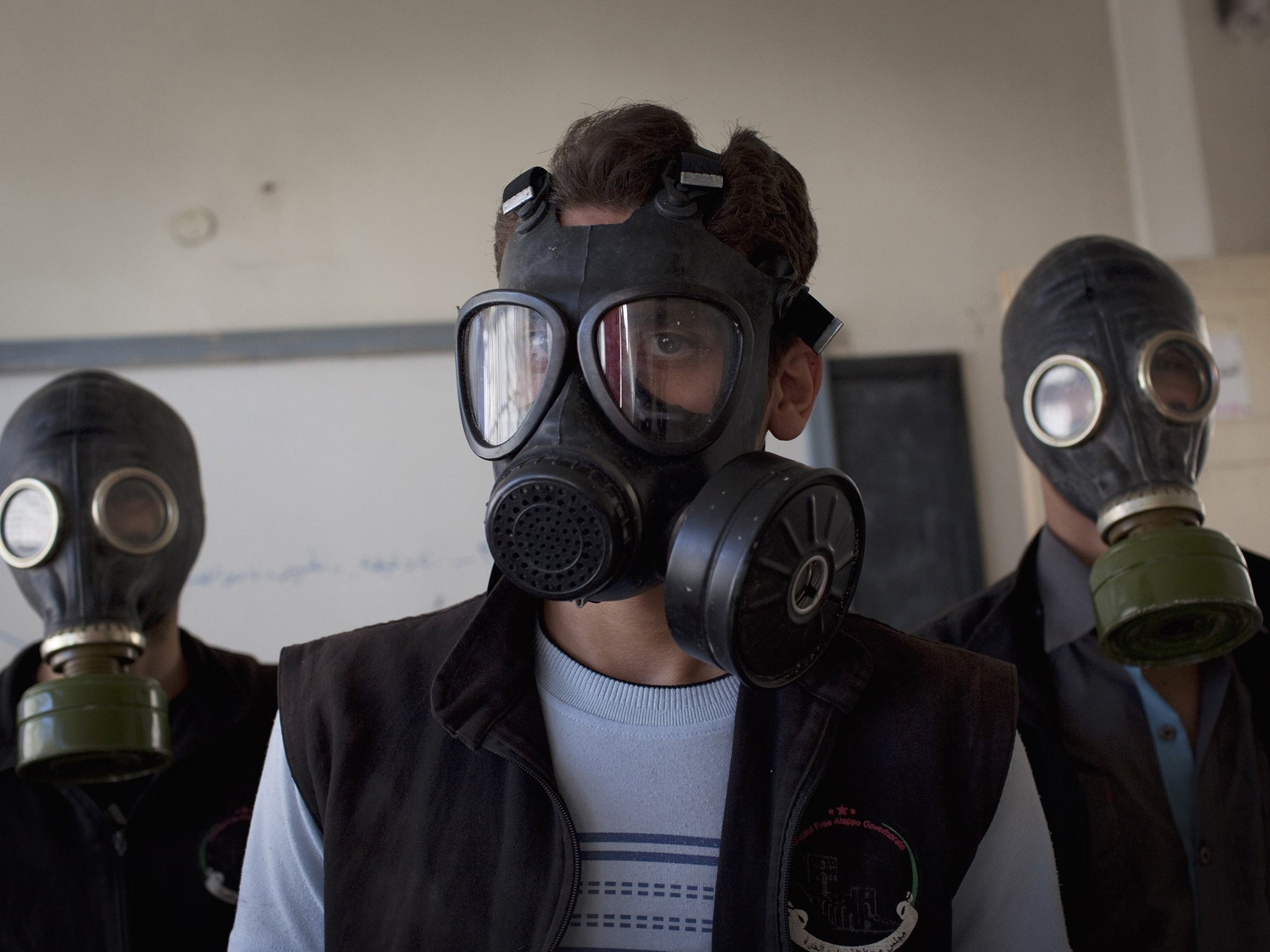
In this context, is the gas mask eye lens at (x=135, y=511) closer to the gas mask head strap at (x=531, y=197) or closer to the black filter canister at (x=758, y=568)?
the gas mask head strap at (x=531, y=197)

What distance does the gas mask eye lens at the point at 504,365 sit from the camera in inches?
45.3

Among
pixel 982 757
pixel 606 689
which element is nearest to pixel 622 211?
pixel 606 689

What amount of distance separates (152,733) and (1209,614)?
4.79ft

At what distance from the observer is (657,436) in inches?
43.8

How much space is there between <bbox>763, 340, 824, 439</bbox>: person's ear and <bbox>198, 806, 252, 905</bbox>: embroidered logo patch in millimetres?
974

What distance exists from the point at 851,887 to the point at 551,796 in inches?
13.0

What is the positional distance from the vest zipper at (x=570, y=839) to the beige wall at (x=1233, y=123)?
2.62 m

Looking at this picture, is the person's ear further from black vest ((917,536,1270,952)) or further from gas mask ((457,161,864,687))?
black vest ((917,536,1270,952))

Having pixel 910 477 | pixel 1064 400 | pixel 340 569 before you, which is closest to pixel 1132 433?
pixel 1064 400

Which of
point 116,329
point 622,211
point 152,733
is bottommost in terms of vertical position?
point 152,733

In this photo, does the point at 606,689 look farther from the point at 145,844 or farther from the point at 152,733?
the point at 145,844

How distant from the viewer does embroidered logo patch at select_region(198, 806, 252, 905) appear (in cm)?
155

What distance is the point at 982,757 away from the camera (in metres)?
1.17

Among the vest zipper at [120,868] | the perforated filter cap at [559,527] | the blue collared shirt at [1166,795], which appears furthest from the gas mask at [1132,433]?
the vest zipper at [120,868]
